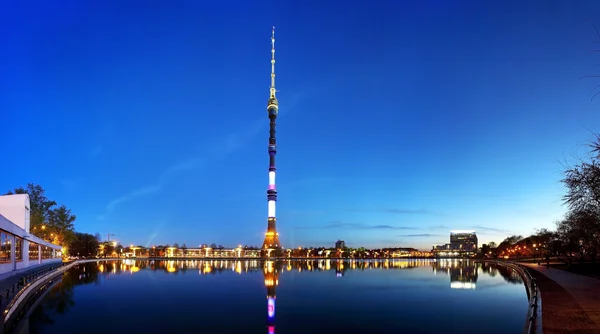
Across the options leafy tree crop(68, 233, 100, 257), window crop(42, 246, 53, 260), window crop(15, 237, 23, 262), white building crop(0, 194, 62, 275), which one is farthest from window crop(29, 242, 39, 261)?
leafy tree crop(68, 233, 100, 257)

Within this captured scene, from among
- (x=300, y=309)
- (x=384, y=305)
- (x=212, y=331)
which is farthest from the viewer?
(x=384, y=305)

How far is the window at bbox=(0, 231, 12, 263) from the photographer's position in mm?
48469

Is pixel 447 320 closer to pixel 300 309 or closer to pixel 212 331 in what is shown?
pixel 300 309

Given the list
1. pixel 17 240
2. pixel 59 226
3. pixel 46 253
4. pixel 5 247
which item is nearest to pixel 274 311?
pixel 5 247

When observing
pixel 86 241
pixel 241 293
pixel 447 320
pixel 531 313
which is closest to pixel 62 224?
pixel 86 241

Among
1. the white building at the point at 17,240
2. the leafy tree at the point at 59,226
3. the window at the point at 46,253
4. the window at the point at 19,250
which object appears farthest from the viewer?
the leafy tree at the point at 59,226

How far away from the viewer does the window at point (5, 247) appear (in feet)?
159

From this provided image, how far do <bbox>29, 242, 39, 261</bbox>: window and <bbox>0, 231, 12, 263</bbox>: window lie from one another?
65.0 ft

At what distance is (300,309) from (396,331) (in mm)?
10995

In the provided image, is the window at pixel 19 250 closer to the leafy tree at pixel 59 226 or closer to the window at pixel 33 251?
the window at pixel 33 251

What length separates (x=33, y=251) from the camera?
7475cm

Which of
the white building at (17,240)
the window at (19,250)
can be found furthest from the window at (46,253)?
the window at (19,250)

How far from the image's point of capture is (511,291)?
165 ft

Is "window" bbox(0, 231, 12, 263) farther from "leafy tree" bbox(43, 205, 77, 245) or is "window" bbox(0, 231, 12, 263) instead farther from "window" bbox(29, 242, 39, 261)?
"leafy tree" bbox(43, 205, 77, 245)
